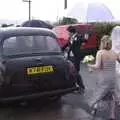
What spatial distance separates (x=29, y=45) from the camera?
904 cm

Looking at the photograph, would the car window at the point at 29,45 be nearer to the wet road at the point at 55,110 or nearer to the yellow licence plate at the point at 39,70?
the yellow licence plate at the point at 39,70

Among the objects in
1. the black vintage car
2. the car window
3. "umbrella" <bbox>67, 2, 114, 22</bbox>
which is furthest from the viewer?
"umbrella" <bbox>67, 2, 114, 22</bbox>

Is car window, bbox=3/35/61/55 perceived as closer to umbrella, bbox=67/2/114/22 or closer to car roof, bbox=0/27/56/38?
car roof, bbox=0/27/56/38

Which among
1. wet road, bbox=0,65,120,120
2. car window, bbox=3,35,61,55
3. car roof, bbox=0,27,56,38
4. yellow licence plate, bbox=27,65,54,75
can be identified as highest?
car roof, bbox=0,27,56,38

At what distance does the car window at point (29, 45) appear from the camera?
344 inches

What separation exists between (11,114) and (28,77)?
850mm

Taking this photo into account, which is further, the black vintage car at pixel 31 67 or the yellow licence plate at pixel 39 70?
the yellow licence plate at pixel 39 70

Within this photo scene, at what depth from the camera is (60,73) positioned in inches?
342

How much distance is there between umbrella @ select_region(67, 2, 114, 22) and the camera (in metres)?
22.8

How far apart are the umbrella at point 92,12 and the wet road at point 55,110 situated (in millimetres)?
13043

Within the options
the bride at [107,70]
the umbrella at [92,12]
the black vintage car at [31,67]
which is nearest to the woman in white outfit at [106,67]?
the bride at [107,70]

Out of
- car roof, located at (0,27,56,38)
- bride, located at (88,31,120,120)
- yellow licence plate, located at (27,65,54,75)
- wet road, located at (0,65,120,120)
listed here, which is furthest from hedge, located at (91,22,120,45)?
bride, located at (88,31,120,120)

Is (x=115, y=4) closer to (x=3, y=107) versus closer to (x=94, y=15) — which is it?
(x=94, y=15)

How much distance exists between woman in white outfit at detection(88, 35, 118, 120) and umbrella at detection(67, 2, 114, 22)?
48.9 feet
